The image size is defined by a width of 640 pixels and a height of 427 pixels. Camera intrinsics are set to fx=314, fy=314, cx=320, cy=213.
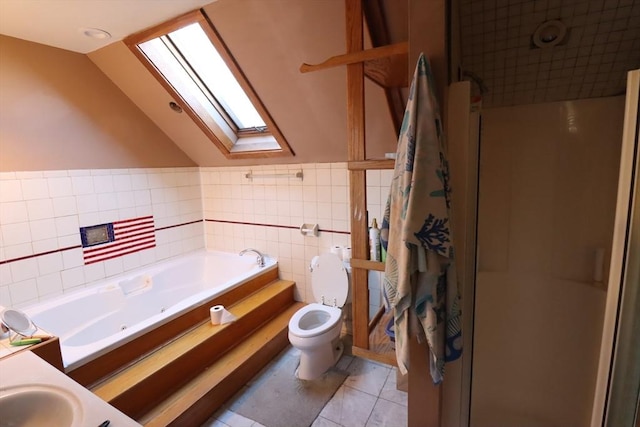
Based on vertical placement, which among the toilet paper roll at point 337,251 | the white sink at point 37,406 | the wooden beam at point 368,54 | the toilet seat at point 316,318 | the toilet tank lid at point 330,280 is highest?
the wooden beam at point 368,54

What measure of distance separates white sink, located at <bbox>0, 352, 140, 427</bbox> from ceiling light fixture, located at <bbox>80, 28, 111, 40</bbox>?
6.33 feet

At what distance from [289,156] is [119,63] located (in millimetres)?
1422

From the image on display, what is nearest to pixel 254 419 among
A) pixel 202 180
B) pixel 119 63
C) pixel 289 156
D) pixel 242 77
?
pixel 289 156

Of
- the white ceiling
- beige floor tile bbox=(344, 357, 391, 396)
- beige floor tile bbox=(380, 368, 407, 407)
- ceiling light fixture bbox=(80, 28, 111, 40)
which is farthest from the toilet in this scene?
ceiling light fixture bbox=(80, 28, 111, 40)

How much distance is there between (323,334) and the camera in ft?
7.02

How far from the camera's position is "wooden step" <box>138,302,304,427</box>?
177cm

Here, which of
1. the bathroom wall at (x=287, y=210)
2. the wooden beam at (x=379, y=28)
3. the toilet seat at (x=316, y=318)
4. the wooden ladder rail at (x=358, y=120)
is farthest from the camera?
the bathroom wall at (x=287, y=210)

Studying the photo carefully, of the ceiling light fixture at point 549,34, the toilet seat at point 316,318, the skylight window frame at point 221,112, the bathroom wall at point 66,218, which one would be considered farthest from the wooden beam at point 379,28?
the bathroom wall at point 66,218

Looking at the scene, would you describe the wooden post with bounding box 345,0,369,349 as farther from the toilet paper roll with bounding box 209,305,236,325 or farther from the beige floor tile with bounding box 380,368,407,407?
the toilet paper roll with bounding box 209,305,236,325

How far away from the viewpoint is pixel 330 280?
2514 mm

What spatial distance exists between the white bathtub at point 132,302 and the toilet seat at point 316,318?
649 millimetres

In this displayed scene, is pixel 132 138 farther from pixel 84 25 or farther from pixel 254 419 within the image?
pixel 254 419

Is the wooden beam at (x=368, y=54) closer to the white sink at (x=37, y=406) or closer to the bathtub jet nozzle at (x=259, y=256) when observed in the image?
the white sink at (x=37, y=406)

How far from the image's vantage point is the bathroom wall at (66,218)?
2160mm
